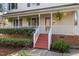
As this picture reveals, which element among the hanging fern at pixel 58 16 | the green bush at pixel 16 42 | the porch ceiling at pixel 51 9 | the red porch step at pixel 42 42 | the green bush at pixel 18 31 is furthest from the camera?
the green bush at pixel 18 31

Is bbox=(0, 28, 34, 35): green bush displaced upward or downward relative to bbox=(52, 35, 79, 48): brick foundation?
upward

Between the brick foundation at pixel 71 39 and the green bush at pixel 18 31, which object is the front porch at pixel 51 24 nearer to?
the brick foundation at pixel 71 39

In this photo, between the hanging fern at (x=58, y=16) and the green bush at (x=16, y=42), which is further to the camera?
the hanging fern at (x=58, y=16)

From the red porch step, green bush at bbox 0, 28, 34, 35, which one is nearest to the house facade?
the red porch step

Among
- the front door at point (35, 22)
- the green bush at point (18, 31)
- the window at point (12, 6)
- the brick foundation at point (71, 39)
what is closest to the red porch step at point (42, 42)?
the brick foundation at point (71, 39)

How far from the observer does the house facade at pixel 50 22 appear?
1640 cm

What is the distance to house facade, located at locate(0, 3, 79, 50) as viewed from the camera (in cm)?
1640

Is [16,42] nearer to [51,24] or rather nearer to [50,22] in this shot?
[51,24]

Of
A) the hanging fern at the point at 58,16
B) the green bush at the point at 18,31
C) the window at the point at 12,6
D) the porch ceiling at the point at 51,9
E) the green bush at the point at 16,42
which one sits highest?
the window at the point at 12,6

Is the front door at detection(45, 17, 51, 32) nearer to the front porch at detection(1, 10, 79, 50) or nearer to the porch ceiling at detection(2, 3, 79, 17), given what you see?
the front porch at detection(1, 10, 79, 50)

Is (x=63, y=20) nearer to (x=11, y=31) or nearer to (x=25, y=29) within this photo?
(x=25, y=29)

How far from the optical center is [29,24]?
75.2 ft

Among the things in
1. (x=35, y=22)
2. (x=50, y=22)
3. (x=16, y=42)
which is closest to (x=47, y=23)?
(x=50, y=22)

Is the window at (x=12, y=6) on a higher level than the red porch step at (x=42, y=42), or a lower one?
higher
